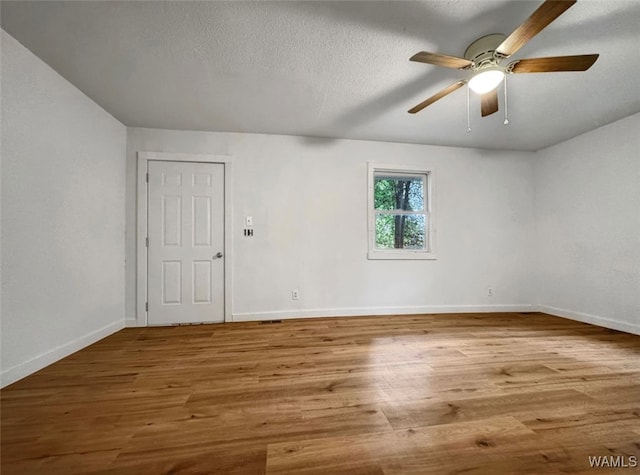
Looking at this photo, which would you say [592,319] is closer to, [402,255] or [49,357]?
[402,255]

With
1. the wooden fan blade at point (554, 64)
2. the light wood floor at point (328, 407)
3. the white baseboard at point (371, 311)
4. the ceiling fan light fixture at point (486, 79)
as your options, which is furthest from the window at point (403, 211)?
the wooden fan blade at point (554, 64)

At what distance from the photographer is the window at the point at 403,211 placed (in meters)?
3.49

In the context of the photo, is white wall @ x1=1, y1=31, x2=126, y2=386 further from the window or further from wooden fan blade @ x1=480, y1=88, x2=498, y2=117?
wooden fan blade @ x1=480, y1=88, x2=498, y2=117

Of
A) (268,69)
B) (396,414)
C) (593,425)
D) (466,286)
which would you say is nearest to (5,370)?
(396,414)

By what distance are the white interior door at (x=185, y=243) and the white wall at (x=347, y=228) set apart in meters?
0.21

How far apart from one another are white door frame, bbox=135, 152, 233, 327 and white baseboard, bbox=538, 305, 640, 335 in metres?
4.51

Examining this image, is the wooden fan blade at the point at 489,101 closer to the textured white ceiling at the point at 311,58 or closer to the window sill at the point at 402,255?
the textured white ceiling at the point at 311,58

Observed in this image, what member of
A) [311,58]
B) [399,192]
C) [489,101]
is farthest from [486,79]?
[399,192]

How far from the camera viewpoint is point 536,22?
1205 millimetres

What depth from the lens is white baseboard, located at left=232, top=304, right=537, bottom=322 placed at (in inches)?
123

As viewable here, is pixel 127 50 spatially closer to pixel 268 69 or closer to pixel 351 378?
pixel 268 69

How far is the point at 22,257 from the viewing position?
1716 mm

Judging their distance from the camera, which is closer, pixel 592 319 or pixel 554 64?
pixel 554 64

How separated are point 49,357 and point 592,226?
583 cm
